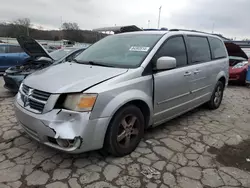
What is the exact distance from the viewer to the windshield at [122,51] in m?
3.15

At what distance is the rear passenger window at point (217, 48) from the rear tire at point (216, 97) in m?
0.63

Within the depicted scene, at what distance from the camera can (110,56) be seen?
339 centimetres

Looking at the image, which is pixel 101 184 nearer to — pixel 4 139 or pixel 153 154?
pixel 153 154

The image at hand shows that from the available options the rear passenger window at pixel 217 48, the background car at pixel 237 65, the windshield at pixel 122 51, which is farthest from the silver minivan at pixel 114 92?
the background car at pixel 237 65

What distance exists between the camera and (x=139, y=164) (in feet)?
9.23

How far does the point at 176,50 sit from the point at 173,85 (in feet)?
2.06

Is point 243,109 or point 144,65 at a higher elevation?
point 144,65

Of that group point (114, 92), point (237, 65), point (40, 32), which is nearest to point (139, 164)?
point (114, 92)

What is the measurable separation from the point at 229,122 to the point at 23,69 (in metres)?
5.40

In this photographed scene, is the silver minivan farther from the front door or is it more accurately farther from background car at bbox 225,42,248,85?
background car at bbox 225,42,248,85

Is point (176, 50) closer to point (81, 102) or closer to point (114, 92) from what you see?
point (114, 92)

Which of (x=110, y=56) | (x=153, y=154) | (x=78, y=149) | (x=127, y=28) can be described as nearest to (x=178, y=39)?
(x=110, y=56)

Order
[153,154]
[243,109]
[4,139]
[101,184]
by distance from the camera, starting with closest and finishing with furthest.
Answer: [101,184] → [153,154] → [4,139] → [243,109]

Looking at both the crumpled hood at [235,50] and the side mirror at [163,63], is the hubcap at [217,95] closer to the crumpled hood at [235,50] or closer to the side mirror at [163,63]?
the side mirror at [163,63]
